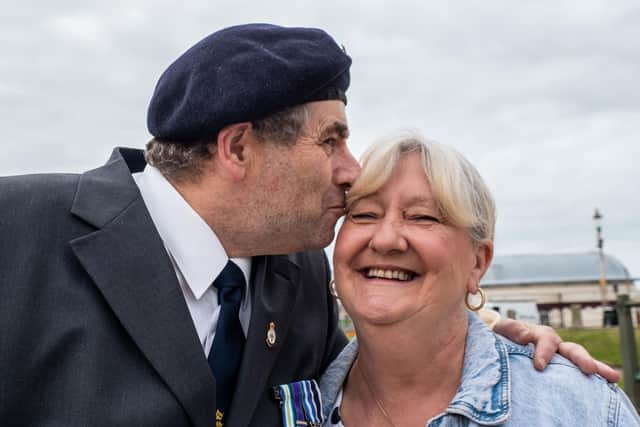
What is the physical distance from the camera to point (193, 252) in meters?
2.94

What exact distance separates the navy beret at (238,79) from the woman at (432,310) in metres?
0.45

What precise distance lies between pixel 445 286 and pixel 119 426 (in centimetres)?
138

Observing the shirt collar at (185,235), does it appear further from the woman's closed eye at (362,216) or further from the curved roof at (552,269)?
the curved roof at (552,269)

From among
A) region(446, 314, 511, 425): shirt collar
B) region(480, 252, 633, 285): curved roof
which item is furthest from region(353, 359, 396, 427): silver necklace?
region(480, 252, 633, 285): curved roof

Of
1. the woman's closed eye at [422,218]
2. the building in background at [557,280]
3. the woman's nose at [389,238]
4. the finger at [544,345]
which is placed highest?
the woman's closed eye at [422,218]

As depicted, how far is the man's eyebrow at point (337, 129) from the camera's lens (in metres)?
3.28

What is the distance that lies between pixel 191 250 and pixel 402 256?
33.9 inches

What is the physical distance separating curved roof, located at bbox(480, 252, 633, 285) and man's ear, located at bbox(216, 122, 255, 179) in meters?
62.0

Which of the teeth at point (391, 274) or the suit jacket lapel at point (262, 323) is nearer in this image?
the suit jacket lapel at point (262, 323)

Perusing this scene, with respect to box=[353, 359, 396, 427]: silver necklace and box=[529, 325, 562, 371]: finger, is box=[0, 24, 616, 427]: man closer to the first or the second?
box=[353, 359, 396, 427]: silver necklace

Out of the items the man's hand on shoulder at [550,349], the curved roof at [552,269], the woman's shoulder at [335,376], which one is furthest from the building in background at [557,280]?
the woman's shoulder at [335,376]

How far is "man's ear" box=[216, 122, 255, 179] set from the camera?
122 inches

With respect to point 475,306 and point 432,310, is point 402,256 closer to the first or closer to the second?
point 432,310

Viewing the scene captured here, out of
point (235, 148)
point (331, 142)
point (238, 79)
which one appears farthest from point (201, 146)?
point (331, 142)
